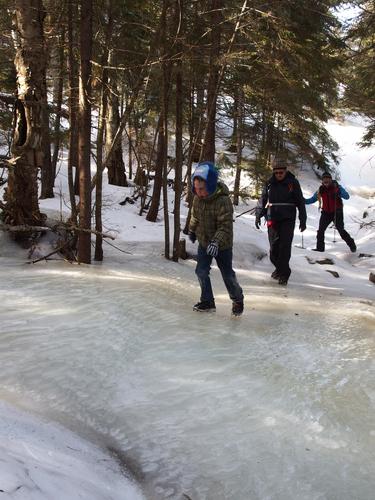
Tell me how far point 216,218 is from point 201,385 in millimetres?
2501

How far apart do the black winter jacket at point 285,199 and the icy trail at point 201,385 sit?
2224 millimetres

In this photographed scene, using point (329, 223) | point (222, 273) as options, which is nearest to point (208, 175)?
point (222, 273)

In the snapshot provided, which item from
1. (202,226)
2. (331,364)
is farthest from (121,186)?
(331,364)

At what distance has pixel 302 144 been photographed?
878 inches

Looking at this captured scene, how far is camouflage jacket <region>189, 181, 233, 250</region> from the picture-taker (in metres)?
5.77

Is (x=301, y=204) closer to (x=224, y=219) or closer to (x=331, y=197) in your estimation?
(x=224, y=219)

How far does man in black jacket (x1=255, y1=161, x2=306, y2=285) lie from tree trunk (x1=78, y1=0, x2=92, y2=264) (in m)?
3.12

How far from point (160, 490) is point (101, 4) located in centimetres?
902

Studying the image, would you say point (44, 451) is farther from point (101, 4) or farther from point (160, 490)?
point (101, 4)

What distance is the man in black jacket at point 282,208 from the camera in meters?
8.23

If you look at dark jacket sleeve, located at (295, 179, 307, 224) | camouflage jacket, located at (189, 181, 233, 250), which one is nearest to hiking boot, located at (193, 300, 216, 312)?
camouflage jacket, located at (189, 181, 233, 250)

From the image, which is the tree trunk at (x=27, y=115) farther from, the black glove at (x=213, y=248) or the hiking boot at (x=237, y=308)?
the hiking boot at (x=237, y=308)

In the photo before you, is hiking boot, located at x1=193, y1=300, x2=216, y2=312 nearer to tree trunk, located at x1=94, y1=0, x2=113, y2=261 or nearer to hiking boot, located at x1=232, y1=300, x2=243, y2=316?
hiking boot, located at x1=232, y1=300, x2=243, y2=316

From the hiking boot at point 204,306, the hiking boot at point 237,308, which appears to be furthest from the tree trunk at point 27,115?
the hiking boot at point 237,308
